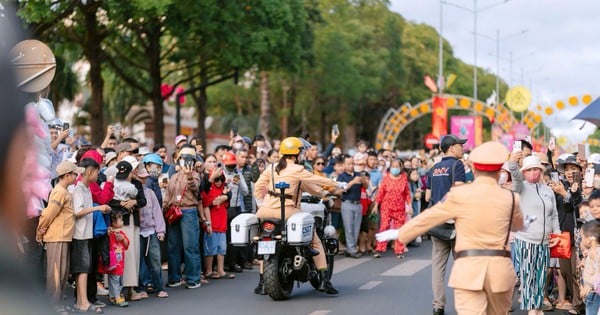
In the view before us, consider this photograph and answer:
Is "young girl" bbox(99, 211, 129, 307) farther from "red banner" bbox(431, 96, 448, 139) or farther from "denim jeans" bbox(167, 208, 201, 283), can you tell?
"red banner" bbox(431, 96, 448, 139)

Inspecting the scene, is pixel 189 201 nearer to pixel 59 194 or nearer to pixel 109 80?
pixel 59 194

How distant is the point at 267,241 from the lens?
38.5ft

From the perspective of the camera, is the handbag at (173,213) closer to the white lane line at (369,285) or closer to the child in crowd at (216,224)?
the child in crowd at (216,224)

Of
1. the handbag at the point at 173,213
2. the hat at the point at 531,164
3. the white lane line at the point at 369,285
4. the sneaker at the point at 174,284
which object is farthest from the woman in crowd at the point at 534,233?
the sneaker at the point at 174,284

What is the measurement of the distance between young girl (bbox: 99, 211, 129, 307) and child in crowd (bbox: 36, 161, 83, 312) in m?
0.78

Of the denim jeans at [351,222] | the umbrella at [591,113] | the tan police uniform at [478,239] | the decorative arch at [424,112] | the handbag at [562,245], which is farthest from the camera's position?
the decorative arch at [424,112]

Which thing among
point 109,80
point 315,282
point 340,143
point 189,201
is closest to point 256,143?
point 189,201

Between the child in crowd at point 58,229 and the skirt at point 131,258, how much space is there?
1277 mm

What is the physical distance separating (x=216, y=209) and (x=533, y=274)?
5.83 metres

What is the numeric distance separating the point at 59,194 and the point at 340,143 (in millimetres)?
57578

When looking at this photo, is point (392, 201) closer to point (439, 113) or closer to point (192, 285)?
point (192, 285)

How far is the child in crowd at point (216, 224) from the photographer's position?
1453 cm

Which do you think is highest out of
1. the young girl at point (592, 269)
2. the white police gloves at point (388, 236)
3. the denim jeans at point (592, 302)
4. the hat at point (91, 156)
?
the hat at point (91, 156)

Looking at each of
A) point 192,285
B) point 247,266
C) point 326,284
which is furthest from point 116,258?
point 247,266
